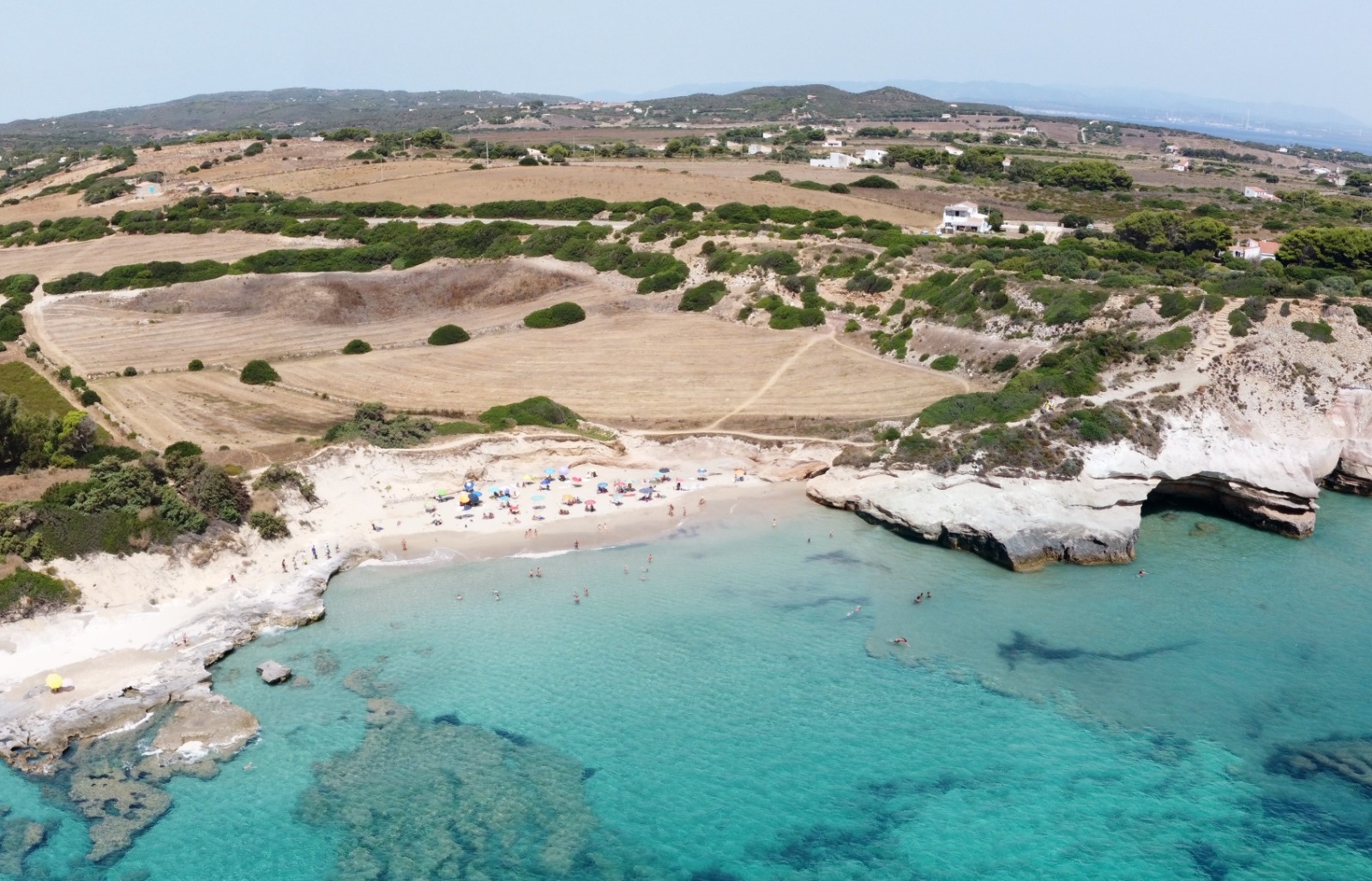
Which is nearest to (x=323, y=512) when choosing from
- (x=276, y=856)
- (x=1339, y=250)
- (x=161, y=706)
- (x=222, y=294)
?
(x=161, y=706)

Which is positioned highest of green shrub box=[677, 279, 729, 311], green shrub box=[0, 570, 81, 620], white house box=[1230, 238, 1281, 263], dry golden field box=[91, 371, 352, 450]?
white house box=[1230, 238, 1281, 263]

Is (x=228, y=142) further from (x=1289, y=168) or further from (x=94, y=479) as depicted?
(x=1289, y=168)

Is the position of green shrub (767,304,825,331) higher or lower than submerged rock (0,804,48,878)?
higher

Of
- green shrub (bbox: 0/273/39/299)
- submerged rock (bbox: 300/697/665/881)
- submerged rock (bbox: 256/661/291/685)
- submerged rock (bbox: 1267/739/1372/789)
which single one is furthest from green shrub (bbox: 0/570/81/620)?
green shrub (bbox: 0/273/39/299)

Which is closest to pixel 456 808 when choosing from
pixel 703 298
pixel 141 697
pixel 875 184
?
pixel 141 697

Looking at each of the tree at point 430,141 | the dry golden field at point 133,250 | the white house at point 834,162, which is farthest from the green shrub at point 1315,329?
the tree at point 430,141

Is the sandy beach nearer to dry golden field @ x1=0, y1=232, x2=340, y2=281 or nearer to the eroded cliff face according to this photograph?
the eroded cliff face
